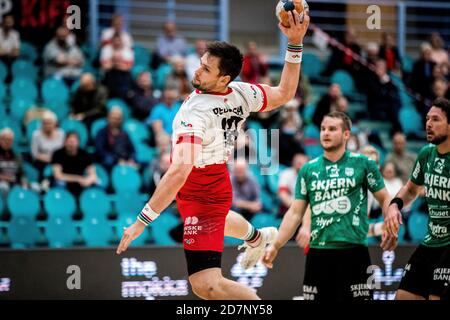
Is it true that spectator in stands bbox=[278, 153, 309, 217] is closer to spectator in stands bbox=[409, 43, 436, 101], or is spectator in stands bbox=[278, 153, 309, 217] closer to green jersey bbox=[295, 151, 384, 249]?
spectator in stands bbox=[409, 43, 436, 101]

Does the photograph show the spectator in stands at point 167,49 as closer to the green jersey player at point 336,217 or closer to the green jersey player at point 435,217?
the green jersey player at point 336,217

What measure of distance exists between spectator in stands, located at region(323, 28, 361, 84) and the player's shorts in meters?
7.81

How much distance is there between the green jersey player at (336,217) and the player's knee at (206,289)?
832 mm

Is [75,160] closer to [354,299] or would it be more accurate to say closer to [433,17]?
[354,299]

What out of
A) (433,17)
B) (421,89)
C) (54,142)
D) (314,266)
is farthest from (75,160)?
(433,17)

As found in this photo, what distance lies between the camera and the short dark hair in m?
5.99

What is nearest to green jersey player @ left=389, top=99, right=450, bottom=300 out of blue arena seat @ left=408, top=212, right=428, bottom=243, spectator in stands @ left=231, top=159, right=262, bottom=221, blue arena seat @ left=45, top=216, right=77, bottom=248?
blue arena seat @ left=408, top=212, right=428, bottom=243

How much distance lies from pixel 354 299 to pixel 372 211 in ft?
9.95

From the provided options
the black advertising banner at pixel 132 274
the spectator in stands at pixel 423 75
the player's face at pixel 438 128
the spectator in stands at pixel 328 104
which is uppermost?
the spectator in stands at pixel 423 75

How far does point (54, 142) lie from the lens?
11008 mm

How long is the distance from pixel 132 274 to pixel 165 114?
11.3ft

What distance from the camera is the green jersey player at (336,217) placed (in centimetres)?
646

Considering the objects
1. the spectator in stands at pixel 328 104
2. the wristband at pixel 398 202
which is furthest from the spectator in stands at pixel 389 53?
Result: the wristband at pixel 398 202

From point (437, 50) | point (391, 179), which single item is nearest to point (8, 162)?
point (391, 179)
